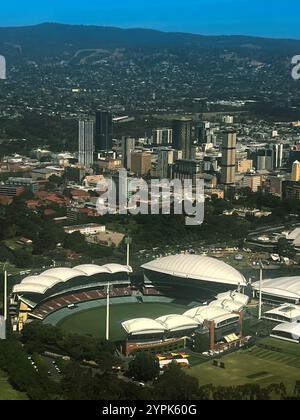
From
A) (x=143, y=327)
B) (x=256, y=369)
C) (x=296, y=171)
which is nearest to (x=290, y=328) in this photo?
(x=256, y=369)

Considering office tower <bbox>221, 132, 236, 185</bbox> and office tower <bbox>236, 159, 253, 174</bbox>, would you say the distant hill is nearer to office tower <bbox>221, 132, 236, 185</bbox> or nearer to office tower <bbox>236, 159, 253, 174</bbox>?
office tower <bbox>236, 159, 253, 174</bbox>

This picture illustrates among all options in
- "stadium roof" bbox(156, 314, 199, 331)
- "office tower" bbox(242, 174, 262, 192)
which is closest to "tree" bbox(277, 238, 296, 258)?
"stadium roof" bbox(156, 314, 199, 331)

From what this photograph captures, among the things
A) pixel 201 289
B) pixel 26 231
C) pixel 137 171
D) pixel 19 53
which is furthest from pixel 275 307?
pixel 19 53

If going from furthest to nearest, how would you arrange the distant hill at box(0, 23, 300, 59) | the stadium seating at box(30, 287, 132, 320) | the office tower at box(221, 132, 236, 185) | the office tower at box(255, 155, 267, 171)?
the distant hill at box(0, 23, 300, 59), the office tower at box(255, 155, 267, 171), the office tower at box(221, 132, 236, 185), the stadium seating at box(30, 287, 132, 320)

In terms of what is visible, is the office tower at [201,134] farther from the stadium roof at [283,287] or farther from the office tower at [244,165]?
the stadium roof at [283,287]

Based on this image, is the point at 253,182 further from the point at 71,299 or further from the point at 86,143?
the point at 71,299

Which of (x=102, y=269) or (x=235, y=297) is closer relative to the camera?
(x=235, y=297)

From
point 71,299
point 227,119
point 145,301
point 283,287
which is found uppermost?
point 227,119
